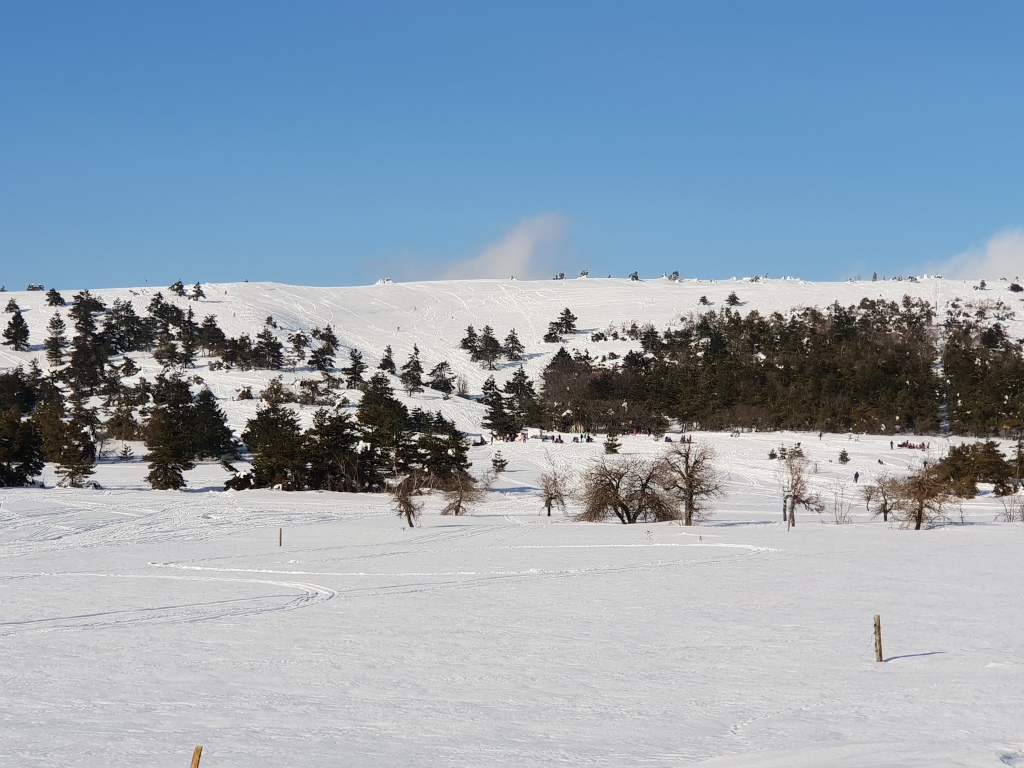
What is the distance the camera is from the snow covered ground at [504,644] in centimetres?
1107

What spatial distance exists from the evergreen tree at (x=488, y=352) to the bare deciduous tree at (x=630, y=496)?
91.4m

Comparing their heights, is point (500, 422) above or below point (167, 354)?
below

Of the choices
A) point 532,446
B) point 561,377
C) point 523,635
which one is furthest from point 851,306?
point 523,635

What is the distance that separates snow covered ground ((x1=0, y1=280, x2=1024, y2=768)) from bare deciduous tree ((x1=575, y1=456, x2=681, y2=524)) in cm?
279

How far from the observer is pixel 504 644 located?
1769cm

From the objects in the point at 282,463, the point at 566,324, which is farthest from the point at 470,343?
the point at 282,463

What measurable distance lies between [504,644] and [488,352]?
123 meters

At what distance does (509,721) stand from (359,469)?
5212 centimetres

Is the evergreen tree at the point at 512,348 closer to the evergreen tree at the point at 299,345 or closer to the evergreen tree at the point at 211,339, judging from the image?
the evergreen tree at the point at 299,345

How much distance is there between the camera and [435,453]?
59000 millimetres

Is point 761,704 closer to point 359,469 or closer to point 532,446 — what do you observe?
point 359,469

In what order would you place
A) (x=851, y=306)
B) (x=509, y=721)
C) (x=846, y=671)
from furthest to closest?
(x=851, y=306)
(x=846, y=671)
(x=509, y=721)

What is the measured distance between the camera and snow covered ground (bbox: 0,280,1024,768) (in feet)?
36.3

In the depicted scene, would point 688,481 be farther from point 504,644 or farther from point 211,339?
point 211,339
